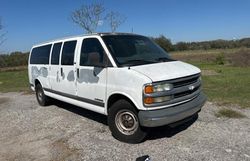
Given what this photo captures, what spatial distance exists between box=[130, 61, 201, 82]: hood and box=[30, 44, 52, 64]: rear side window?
12.8 ft

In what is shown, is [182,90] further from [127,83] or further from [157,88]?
[127,83]

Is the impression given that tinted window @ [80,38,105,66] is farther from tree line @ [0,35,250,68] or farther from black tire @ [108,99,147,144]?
tree line @ [0,35,250,68]

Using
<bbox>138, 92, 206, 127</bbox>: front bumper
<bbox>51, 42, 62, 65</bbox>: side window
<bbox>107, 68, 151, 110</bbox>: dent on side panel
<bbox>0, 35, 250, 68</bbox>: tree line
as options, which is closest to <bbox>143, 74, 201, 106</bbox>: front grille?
<bbox>138, 92, 206, 127</bbox>: front bumper

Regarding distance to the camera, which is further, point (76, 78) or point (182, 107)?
point (76, 78)

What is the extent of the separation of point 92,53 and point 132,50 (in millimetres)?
823

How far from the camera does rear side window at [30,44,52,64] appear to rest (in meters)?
7.59

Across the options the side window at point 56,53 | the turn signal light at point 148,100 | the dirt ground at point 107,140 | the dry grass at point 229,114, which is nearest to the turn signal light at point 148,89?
the turn signal light at point 148,100

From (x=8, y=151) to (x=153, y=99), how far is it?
2.97 meters

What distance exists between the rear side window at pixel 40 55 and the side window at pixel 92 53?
225 centimetres

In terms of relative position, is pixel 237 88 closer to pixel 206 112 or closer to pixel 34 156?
pixel 206 112

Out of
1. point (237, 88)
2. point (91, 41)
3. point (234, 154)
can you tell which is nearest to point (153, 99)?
point (234, 154)

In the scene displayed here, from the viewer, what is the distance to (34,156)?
180 inches

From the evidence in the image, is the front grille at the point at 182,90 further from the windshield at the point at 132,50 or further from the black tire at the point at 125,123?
the windshield at the point at 132,50

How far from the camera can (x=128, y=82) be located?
4.50m
